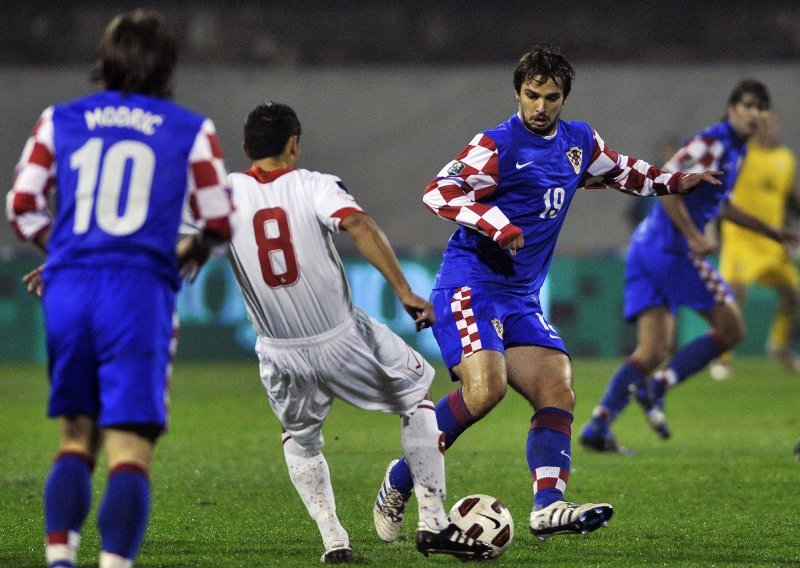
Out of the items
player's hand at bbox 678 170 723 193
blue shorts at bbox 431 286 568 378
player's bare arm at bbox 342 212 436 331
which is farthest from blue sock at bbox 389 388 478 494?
player's hand at bbox 678 170 723 193

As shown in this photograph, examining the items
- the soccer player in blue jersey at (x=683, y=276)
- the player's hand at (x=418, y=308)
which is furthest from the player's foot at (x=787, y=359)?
the player's hand at (x=418, y=308)

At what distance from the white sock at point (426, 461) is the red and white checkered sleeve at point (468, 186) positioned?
0.85m

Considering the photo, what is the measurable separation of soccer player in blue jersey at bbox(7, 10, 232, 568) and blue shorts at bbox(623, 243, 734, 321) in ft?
17.8

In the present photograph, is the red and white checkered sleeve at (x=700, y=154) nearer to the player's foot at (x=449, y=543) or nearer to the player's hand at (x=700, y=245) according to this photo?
the player's hand at (x=700, y=245)

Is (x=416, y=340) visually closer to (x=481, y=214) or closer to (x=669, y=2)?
(x=669, y=2)

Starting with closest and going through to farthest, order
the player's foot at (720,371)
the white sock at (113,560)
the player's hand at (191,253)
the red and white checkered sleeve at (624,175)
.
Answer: the white sock at (113,560)
the player's hand at (191,253)
the red and white checkered sleeve at (624,175)
the player's foot at (720,371)

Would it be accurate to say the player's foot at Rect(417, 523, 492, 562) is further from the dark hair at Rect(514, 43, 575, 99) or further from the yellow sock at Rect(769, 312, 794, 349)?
the yellow sock at Rect(769, 312, 794, 349)

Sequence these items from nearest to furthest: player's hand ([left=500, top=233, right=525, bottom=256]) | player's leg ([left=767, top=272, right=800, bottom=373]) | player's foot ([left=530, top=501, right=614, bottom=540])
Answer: player's foot ([left=530, top=501, right=614, bottom=540])
player's hand ([left=500, top=233, right=525, bottom=256])
player's leg ([left=767, top=272, right=800, bottom=373])

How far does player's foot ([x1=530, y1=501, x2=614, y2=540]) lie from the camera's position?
5.09 meters

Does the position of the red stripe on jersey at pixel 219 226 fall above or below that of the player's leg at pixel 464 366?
above

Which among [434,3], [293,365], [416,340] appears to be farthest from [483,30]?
[293,365]

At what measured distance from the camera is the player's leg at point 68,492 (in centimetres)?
394

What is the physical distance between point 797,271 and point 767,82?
4.75 m

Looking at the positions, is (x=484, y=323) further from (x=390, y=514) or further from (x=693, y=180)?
(x=693, y=180)
